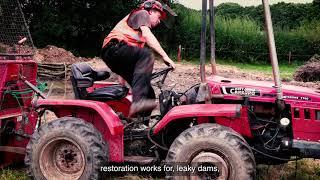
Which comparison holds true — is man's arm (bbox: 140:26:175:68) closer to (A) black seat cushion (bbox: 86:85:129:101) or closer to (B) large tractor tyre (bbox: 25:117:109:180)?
(A) black seat cushion (bbox: 86:85:129:101)

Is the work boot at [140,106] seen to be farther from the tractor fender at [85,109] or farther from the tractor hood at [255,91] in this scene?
the tractor hood at [255,91]

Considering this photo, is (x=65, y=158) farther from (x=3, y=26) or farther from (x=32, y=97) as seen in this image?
(x=3, y=26)

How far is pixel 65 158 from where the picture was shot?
4746mm

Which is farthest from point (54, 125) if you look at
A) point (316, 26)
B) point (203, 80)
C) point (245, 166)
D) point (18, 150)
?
point (316, 26)

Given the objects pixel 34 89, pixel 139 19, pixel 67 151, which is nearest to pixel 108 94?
pixel 67 151

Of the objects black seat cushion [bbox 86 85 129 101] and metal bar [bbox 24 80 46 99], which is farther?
metal bar [bbox 24 80 46 99]

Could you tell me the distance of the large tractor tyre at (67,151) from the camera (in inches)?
179

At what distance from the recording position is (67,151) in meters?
4.73

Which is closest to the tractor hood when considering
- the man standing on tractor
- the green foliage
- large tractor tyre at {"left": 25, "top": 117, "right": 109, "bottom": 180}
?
the man standing on tractor

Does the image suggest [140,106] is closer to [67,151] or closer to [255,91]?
[67,151]

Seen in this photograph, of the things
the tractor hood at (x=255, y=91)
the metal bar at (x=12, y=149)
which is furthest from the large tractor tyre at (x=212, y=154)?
the metal bar at (x=12, y=149)

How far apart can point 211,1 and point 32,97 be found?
256 centimetres

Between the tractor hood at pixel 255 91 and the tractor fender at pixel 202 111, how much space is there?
31 cm

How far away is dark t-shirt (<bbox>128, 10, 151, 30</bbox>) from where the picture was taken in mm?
4902
